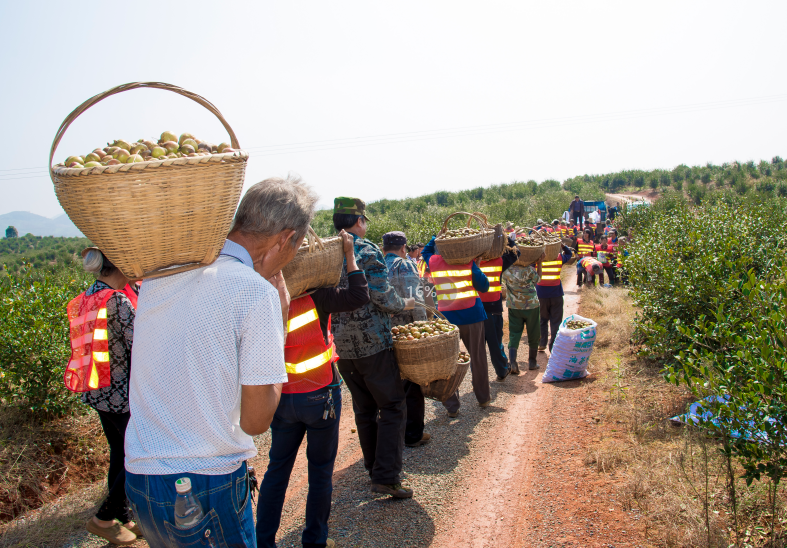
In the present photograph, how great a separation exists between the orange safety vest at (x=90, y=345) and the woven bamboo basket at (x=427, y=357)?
6.75 ft

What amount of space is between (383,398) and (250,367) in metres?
2.34

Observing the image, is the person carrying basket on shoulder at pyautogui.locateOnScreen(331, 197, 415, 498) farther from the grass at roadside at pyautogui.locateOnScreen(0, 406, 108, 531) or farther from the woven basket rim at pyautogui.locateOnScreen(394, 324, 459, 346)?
the grass at roadside at pyautogui.locateOnScreen(0, 406, 108, 531)

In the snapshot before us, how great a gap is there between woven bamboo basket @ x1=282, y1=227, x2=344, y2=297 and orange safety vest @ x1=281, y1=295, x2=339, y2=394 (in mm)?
131

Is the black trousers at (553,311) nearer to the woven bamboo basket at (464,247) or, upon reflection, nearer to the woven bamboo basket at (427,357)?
the woven bamboo basket at (464,247)

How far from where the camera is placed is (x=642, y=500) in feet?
11.6

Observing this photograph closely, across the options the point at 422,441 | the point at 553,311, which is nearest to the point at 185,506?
the point at 422,441

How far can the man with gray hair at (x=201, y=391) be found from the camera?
1556 millimetres

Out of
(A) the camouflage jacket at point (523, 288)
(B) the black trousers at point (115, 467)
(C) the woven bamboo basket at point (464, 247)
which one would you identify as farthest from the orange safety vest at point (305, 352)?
(A) the camouflage jacket at point (523, 288)

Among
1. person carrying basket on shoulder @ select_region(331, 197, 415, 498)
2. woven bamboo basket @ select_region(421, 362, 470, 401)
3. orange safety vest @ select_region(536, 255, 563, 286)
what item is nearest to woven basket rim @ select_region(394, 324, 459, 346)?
person carrying basket on shoulder @ select_region(331, 197, 415, 498)

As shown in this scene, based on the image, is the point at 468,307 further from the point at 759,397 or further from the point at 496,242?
the point at 759,397

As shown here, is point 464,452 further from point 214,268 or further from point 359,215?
point 214,268

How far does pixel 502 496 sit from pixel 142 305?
3247 mm

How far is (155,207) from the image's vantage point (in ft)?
4.97

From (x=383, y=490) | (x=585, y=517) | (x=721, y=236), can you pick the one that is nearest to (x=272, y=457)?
(x=383, y=490)
